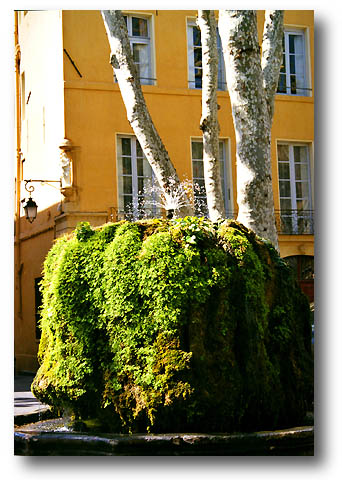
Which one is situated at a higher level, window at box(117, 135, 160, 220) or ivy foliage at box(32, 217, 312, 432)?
window at box(117, 135, 160, 220)

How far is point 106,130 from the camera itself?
5.84 metres

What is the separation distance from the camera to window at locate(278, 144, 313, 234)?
491 cm

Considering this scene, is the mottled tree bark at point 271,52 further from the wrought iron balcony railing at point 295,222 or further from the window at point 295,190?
the wrought iron balcony railing at point 295,222

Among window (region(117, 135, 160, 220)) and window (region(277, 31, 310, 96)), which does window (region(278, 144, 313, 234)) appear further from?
window (region(117, 135, 160, 220))

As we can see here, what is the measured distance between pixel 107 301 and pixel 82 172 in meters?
1.87

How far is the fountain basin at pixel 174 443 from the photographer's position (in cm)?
362

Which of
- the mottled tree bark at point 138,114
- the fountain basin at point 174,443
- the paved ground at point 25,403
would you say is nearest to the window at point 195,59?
the mottled tree bark at point 138,114

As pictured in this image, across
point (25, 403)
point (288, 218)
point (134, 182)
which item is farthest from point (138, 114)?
point (25, 403)

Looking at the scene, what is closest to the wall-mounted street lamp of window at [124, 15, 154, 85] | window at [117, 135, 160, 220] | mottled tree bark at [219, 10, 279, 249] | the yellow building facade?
the yellow building facade

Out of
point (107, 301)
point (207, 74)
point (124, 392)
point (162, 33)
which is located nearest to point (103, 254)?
point (107, 301)

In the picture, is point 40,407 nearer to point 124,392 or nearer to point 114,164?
point 124,392

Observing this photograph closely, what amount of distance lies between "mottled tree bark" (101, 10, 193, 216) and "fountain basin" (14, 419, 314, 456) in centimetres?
234

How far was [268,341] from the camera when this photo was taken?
3959 millimetres

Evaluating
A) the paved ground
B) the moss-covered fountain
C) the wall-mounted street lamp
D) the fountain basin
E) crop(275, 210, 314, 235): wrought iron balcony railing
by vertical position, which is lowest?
the fountain basin
